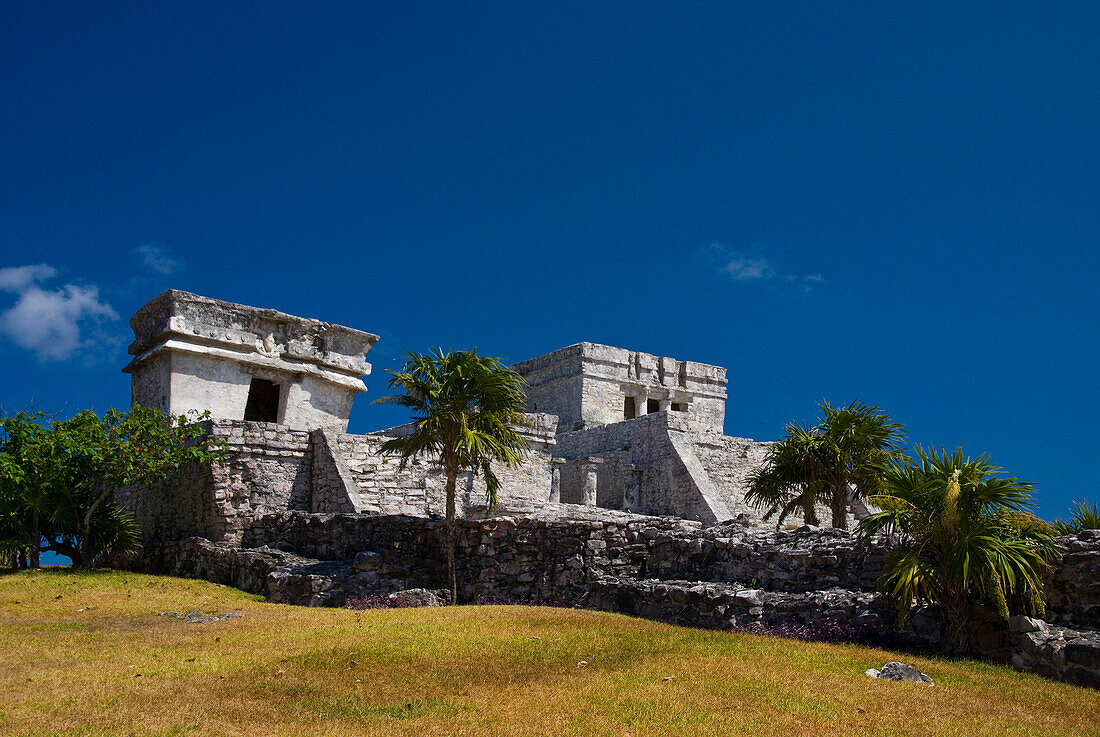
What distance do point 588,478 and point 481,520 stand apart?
8.12 meters

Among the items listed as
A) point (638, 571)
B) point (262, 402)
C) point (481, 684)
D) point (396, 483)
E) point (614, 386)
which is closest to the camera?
point (481, 684)

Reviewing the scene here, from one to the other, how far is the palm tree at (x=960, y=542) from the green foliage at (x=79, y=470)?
10.4 m

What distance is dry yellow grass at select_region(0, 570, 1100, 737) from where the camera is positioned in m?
5.66

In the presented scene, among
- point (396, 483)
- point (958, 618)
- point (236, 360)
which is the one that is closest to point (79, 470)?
point (236, 360)

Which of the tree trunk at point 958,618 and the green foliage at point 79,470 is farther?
the green foliage at point 79,470

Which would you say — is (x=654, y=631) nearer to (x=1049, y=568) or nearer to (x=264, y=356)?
(x=1049, y=568)

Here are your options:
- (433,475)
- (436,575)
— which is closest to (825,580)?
(436,575)

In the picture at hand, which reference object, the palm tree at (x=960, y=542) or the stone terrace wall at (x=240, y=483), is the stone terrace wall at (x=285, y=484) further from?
the palm tree at (x=960, y=542)

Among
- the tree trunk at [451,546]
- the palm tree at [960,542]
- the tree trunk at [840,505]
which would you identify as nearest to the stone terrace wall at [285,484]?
the tree trunk at [451,546]

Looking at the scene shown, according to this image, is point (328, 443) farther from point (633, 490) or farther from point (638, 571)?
point (633, 490)

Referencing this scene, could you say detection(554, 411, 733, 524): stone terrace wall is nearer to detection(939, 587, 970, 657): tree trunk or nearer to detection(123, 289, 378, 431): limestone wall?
detection(123, 289, 378, 431): limestone wall

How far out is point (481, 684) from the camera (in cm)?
661

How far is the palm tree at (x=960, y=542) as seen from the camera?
7559mm

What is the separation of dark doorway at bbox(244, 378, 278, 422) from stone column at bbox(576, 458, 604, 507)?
697cm
